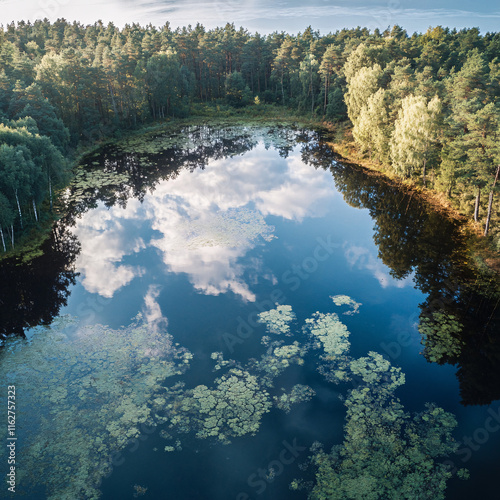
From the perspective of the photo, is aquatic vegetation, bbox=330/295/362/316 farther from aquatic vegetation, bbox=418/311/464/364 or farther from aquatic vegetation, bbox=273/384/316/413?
aquatic vegetation, bbox=273/384/316/413

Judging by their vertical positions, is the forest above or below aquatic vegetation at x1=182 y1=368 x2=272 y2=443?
above

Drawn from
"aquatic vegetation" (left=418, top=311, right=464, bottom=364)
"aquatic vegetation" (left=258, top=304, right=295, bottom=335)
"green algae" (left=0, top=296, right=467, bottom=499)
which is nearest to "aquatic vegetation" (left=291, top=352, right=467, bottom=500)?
"green algae" (left=0, top=296, right=467, bottom=499)

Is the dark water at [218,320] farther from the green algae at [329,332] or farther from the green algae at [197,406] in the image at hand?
the green algae at [329,332]

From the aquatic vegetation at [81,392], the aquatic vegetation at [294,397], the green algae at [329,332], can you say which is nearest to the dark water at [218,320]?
the aquatic vegetation at [81,392]

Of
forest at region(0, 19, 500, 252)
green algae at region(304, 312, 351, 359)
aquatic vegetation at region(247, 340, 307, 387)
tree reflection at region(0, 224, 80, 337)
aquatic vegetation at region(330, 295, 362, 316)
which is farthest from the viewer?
forest at region(0, 19, 500, 252)

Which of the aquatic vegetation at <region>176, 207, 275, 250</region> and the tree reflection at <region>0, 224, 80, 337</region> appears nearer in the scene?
the tree reflection at <region>0, 224, 80, 337</region>

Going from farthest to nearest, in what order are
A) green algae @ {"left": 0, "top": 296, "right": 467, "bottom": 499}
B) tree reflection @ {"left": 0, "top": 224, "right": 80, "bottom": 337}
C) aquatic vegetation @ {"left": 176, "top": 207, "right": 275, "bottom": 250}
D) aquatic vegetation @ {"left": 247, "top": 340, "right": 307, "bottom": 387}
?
aquatic vegetation @ {"left": 176, "top": 207, "right": 275, "bottom": 250}
tree reflection @ {"left": 0, "top": 224, "right": 80, "bottom": 337}
aquatic vegetation @ {"left": 247, "top": 340, "right": 307, "bottom": 387}
green algae @ {"left": 0, "top": 296, "right": 467, "bottom": 499}
